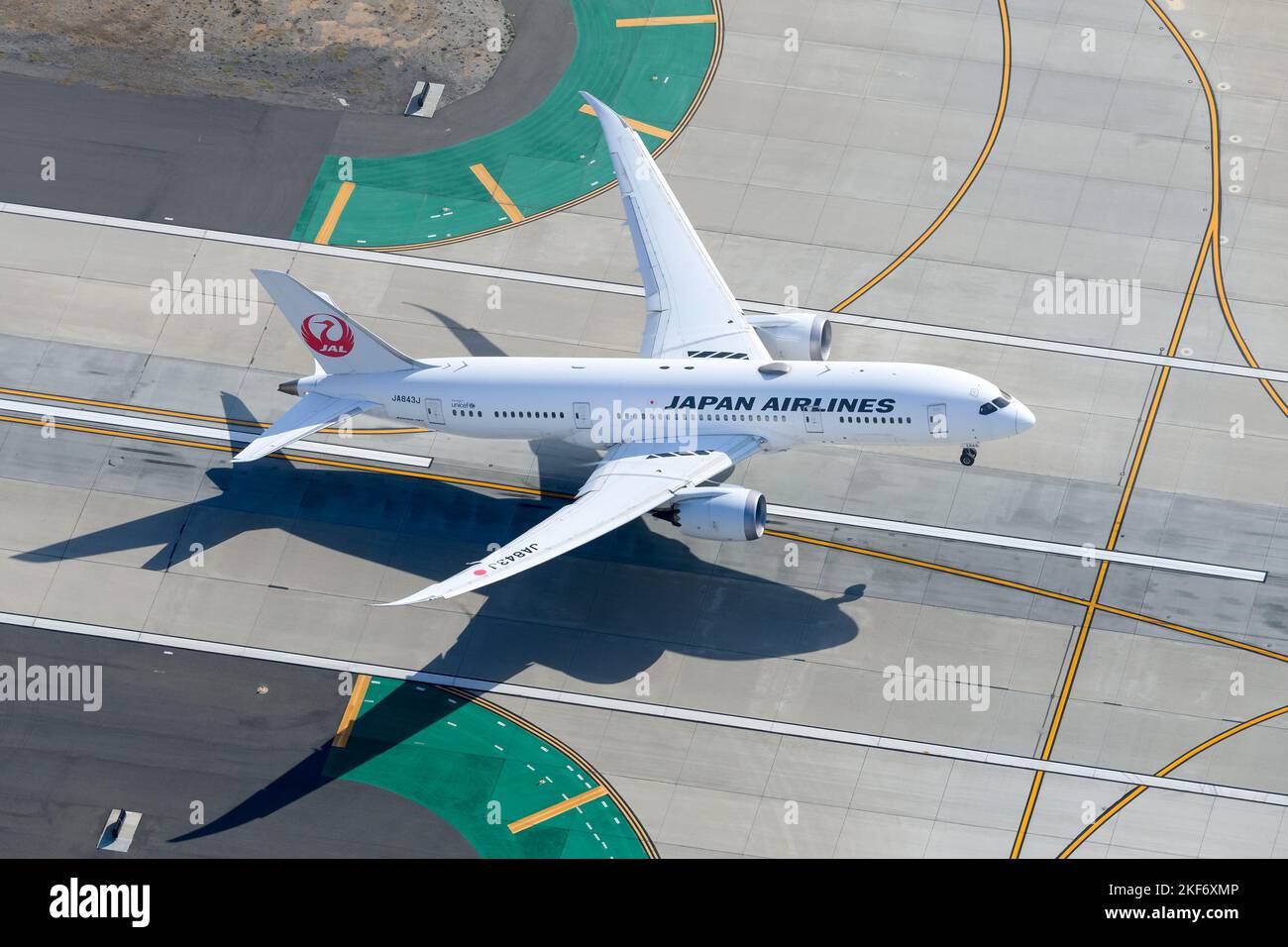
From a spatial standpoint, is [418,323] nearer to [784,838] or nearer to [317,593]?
[317,593]

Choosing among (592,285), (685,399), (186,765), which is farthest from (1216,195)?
(186,765)

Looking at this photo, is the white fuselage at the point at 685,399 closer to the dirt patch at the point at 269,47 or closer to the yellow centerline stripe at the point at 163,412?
the yellow centerline stripe at the point at 163,412

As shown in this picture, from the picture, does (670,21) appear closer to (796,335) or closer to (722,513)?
(796,335)

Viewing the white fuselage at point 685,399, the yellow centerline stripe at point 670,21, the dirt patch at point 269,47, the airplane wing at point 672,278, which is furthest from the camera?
the yellow centerline stripe at point 670,21

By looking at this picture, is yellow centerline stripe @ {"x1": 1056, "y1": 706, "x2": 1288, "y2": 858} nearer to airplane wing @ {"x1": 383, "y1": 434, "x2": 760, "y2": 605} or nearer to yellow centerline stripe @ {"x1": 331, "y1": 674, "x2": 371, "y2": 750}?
airplane wing @ {"x1": 383, "y1": 434, "x2": 760, "y2": 605}

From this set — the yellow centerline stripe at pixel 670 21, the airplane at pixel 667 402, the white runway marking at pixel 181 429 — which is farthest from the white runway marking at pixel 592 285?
the yellow centerline stripe at pixel 670 21

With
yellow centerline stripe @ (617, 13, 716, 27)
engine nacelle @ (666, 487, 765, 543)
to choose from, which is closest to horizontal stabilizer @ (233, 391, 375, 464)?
engine nacelle @ (666, 487, 765, 543)

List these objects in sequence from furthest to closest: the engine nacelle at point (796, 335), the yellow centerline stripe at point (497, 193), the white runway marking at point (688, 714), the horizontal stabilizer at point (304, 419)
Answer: the yellow centerline stripe at point (497, 193)
the engine nacelle at point (796, 335)
the horizontal stabilizer at point (304, 419)
the white runway marking at point (688, 714)
